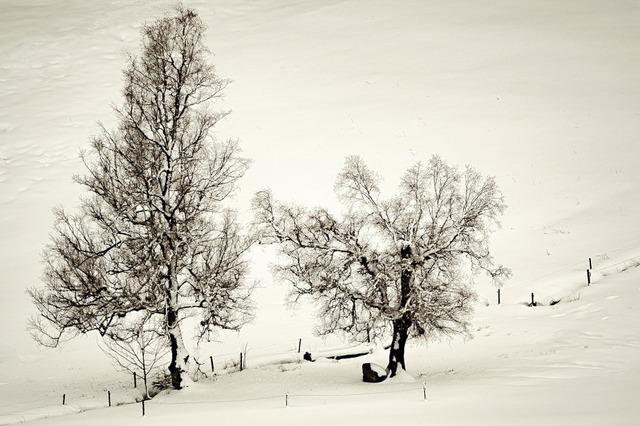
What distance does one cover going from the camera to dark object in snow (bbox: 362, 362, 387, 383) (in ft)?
68.7

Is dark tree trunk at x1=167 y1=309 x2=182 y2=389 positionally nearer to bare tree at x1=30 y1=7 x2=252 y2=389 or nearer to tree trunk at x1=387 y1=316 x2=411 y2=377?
bare tree at x1=30 y1=7 x2=252 y2=389

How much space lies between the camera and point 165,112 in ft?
65.9

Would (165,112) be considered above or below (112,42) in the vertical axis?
below

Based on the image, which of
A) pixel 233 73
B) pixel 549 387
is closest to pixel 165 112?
pixel 549 387

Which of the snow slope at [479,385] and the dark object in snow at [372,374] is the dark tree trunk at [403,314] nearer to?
the dark object in snow at [372,374]

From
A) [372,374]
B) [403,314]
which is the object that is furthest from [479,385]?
[372,374]

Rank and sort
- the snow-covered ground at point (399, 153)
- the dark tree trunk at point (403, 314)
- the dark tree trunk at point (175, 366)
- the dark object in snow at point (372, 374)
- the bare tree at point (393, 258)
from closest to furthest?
the snow-covered ground at point (399, 153), the bare tree at point (393, 258), the dark tree trunk at point (403, 314), the dark tree trunk at point (175, 366), the dark object in snow at point (372, 374)

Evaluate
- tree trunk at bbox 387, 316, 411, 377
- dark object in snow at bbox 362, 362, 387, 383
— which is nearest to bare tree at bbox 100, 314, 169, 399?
dark object in snow at bbox 362, 362, 387, 383

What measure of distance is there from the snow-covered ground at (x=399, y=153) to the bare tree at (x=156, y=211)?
Answer: 2860 mm

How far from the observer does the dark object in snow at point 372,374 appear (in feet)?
68.7

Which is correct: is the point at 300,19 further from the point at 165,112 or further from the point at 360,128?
the point at 165,112

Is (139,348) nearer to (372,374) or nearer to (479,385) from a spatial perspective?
(372,374)

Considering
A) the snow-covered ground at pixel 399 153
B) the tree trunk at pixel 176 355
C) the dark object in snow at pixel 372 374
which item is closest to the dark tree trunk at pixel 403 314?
the dark object in snow at pixel 372 374

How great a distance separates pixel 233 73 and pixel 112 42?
17.0m
